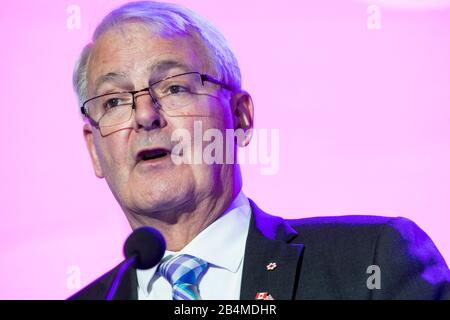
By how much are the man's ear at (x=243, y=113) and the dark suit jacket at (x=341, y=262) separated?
0.34m

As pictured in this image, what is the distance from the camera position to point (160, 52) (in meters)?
2.42

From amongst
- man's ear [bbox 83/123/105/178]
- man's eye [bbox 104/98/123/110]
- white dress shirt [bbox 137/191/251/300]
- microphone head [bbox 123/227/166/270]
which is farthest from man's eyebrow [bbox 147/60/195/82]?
microphone head [bbox 123/227/166/270]

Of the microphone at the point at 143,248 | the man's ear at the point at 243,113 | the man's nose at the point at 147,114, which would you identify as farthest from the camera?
the man's ear at the point at 243,113

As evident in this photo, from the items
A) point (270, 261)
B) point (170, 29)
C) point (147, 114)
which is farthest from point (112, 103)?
point (270, 261)

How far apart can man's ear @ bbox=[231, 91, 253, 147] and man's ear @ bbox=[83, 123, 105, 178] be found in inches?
19.4

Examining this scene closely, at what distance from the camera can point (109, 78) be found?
2445mm

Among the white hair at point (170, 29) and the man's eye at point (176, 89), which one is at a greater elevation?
the white hair at point (170, 29)

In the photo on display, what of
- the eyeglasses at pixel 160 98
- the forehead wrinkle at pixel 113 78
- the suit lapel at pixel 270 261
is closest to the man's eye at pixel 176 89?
the eyeglasses at pixel 160 98

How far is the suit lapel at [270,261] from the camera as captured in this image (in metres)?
2.18

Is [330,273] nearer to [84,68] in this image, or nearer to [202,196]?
[202,196]

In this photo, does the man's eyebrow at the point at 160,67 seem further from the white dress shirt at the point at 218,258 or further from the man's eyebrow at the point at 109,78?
the white dress shirt at the point at 218,258

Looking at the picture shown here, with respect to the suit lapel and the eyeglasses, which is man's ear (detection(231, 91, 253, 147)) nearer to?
the eyeglasses

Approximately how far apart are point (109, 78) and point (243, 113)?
487 mm

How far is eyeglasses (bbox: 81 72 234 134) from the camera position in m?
2.40
